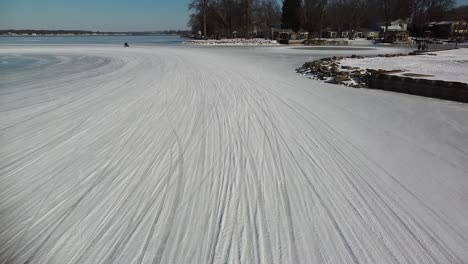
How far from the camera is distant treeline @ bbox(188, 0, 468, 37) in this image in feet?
247

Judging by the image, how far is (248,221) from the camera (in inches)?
144

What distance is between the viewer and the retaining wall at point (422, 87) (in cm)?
996

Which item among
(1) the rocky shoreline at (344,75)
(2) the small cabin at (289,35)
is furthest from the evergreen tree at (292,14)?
(1) the rocky shoreline at (344,75)

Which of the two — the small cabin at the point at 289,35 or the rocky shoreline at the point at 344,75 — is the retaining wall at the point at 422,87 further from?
the small cabin at the point at 289,35

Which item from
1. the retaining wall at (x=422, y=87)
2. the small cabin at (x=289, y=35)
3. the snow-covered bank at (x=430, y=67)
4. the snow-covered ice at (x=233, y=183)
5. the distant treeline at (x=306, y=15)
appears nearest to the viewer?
the snow-covered ice at (x=233, y=183)

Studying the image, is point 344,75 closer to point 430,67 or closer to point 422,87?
point 422,87

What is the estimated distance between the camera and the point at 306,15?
257 feet

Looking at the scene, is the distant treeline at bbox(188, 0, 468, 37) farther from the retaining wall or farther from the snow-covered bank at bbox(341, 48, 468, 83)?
the retaining wall

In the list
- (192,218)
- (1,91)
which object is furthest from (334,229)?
(1,91)

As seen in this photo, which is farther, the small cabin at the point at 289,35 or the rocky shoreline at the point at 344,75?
the small cabin at the point at 289,35

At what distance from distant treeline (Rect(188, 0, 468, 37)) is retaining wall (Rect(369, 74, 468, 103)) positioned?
62.1m

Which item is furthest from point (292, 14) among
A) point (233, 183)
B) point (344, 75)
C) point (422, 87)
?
point (233, 183)

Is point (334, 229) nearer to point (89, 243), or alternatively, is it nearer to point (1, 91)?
point (89, 243)

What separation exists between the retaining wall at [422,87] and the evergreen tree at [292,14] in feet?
229
